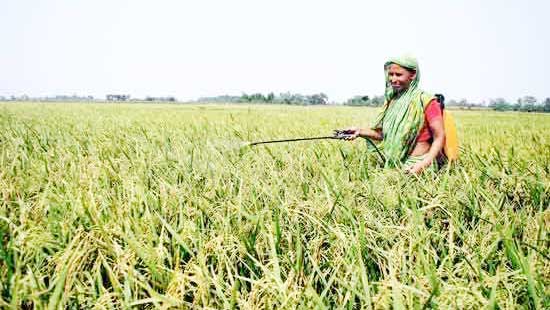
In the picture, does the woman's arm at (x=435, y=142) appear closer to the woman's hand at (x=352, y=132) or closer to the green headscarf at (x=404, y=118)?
the green headscarf at (x=404, y=118)

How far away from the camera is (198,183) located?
6.25ft

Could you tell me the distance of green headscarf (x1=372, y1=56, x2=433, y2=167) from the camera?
270 cm

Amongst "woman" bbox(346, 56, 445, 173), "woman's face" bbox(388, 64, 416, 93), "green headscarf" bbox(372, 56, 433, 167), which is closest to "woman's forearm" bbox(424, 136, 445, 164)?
"woman" bbox(346, 56, 445, 173)

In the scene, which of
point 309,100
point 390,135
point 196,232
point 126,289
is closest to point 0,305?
point 126,289

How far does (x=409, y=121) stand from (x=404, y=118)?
2.0 inches

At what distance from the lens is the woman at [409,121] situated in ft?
8.79

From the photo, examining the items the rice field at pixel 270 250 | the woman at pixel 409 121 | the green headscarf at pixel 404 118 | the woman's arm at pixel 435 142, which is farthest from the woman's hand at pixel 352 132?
the rice field at pixel 270 250

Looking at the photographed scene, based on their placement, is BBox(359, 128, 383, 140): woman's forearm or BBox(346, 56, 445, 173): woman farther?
BBox(359, 128, 383, 140): woman's forearm

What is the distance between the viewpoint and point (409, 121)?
8.98 ft

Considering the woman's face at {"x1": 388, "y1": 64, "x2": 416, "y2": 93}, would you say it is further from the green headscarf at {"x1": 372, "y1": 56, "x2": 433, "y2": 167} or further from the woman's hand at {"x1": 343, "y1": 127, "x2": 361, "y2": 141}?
the woman's hand at {"x1": 343, "y1": 127, "x2": 361, "y2": 141}

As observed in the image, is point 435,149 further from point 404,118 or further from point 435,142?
point 404,118

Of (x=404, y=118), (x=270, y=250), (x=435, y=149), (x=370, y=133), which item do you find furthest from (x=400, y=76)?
(x=270, y=250)

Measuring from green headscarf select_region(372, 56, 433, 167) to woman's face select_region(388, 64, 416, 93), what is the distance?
29 mm

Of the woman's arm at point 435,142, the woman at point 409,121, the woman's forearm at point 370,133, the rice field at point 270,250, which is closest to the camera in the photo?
the rice field at point 270,250
